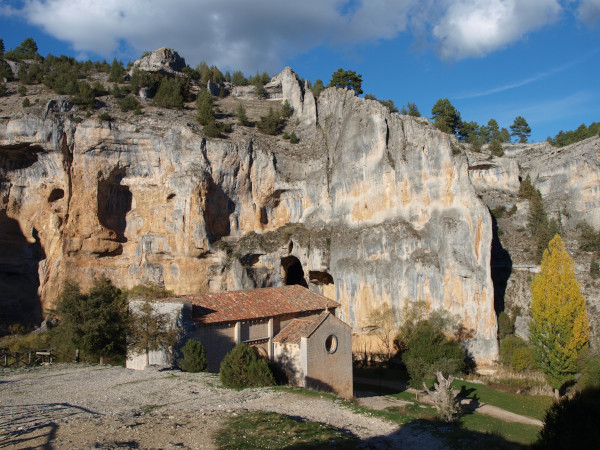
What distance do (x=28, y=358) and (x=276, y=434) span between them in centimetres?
1789

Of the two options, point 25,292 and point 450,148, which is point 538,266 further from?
point 25,292

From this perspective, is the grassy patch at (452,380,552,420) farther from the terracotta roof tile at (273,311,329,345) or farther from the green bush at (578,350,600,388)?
the terracotta roof tile at (273,311,329,345)

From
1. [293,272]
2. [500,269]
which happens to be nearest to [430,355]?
[500,269]

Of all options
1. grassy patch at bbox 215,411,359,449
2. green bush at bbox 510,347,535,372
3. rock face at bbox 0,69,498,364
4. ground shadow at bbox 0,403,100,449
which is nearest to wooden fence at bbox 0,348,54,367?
ground shadow at bbox 0,403,100,449

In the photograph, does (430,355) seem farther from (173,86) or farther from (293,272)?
(173,86)

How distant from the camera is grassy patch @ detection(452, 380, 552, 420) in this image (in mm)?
21859

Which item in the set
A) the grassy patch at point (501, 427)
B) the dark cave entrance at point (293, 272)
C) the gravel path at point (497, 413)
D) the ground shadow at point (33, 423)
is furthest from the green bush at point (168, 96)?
the grassy patch at point (501, 427)

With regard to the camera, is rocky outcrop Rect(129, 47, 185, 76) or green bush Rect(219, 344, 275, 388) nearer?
green bush Rect(219, 344, 275, 388)

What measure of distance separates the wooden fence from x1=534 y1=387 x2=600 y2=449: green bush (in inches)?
853

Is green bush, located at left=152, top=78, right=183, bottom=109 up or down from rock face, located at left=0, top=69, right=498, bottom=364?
up

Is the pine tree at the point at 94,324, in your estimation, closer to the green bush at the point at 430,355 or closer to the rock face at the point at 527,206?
the green bush at the point at 430,355

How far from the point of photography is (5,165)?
1409 inches

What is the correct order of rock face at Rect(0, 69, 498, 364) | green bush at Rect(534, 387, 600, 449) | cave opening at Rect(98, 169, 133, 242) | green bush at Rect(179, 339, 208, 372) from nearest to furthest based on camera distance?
green bush at Rect(534, 387, 600, 449) → green bush at Rect(179, 339, 208, 372) → rock face at Rect(0, 69, 498, 364) → cave opening at Rect(98, 169, 133, 242)

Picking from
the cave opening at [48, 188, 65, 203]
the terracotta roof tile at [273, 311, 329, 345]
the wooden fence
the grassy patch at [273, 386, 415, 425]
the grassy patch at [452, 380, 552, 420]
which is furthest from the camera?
the cave opening at [48, 188, 65, 203]
